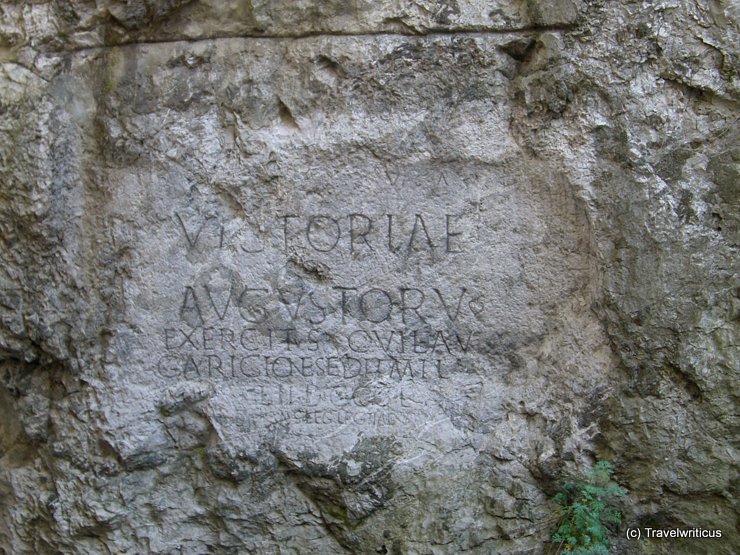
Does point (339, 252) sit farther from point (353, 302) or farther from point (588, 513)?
point (588, 513)

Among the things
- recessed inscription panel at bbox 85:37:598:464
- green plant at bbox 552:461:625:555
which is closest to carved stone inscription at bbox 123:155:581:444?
recessed inscription panel at bbox 85:37:598:464

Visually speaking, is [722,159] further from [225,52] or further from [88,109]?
[88,109]

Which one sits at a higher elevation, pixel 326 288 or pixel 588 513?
pixel 326 288

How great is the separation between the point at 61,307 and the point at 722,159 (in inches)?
89.3

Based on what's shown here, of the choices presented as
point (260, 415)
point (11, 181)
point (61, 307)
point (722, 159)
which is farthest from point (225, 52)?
point (722, 159)

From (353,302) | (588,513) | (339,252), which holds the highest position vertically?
(339,252)

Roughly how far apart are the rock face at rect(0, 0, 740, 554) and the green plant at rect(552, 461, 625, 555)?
59 mm

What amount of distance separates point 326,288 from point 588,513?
46.0 inches

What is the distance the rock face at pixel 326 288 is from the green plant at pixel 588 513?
0.19ft

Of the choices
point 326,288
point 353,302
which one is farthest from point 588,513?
point 326,288

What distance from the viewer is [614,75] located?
107 inches

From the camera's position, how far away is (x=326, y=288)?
2.88m

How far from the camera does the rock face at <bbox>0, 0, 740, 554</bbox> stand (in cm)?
276

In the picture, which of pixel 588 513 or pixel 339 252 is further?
pixel 339 252
